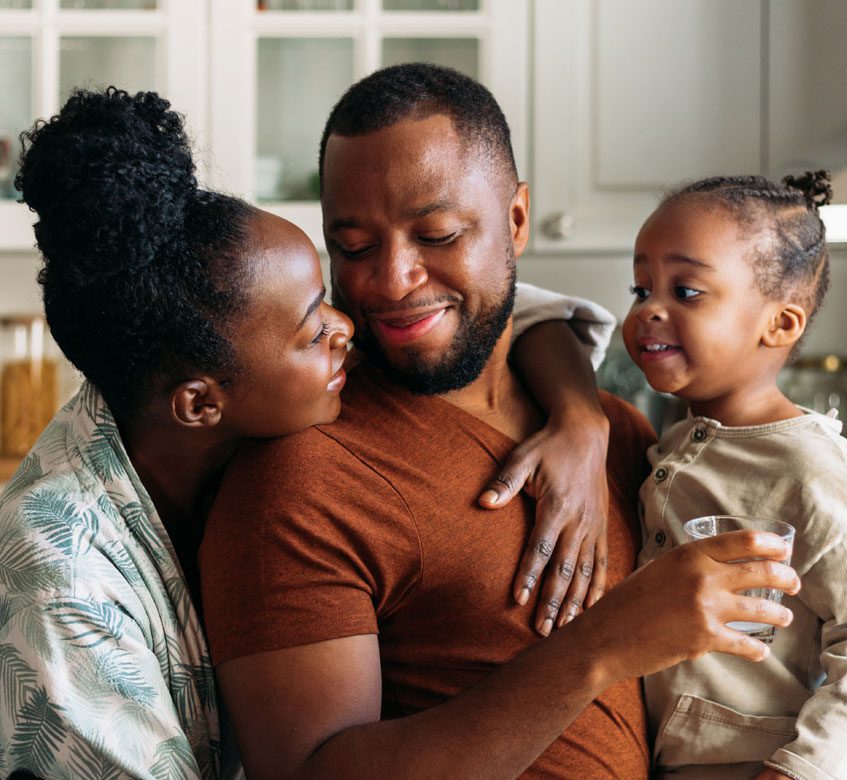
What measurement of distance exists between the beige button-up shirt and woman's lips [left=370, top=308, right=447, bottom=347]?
0.32 metres

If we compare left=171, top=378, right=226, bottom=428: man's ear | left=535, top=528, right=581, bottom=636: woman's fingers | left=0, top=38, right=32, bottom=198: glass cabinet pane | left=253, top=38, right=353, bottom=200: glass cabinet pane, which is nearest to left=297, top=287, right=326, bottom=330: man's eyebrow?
left=171, top=378, right=226, bottom=428: man's ear

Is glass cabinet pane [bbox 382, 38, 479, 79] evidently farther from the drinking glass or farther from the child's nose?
the drinking glass

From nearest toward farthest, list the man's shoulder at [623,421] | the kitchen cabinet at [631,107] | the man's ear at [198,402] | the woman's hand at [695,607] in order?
the woman's hand at [695,607]
the man's ear at [198,402]
the man's shoulder at [623,421]
the kitchen cabinet at [631,107]

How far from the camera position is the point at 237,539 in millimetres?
1011

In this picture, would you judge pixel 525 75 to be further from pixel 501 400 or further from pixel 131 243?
pixel 131 243

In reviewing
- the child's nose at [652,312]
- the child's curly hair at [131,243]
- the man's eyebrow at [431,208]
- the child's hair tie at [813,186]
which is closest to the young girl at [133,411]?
the child's curly hair at [131,243]

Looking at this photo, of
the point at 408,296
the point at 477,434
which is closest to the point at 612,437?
the point at 477,434

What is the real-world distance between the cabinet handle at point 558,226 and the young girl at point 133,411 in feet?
5.00

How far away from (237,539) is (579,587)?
1.16 ft

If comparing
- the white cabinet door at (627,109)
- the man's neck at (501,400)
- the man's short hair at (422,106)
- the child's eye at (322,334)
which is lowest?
the man's neck at (501,400)

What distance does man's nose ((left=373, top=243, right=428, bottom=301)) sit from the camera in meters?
1.11

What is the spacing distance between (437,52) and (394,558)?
6.13 ft

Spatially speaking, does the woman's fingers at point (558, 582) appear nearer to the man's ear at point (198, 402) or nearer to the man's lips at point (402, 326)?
the man's lips at point (402, 326)

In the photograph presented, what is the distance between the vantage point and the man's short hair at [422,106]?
1150 millimetres
